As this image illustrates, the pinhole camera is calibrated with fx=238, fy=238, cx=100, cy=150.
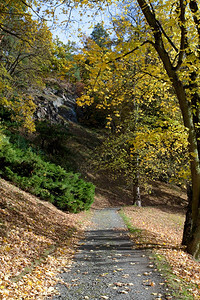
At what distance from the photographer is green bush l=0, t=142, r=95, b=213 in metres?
11.0

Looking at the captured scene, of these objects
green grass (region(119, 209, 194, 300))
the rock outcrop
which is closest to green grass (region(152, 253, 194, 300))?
green grass (region(119, 209, 194, 300))

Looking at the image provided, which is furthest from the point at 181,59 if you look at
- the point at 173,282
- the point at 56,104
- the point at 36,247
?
the point at 56,104

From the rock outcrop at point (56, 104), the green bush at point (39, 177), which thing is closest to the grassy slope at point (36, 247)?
the green bush at point (39, 177)

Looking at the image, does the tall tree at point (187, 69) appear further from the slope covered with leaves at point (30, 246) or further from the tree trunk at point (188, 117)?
the slope covered with leaves at point (30, 246)

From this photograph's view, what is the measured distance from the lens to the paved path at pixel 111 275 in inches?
155

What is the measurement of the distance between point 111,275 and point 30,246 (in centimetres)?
210

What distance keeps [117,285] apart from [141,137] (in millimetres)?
3226

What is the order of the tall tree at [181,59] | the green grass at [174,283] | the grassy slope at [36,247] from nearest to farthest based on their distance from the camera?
the green grass at [174,283] < the grassy slope at [36,247] < the tall tree at [181,59]

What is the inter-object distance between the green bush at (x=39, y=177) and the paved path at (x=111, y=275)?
14.5ft

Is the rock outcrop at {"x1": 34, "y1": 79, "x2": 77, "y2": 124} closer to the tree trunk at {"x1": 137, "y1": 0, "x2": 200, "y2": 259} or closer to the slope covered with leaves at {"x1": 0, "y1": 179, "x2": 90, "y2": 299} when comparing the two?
the slope covered with leaves at {"x1": 0, "y1": 179, "x2": 90, "y2": 299}

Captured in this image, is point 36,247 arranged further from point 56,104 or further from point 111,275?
point 56,104

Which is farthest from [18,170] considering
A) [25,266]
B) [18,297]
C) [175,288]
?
[175,288]

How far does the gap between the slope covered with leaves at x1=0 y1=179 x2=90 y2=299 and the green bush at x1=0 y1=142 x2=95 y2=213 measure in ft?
5.20

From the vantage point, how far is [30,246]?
5.66 m
